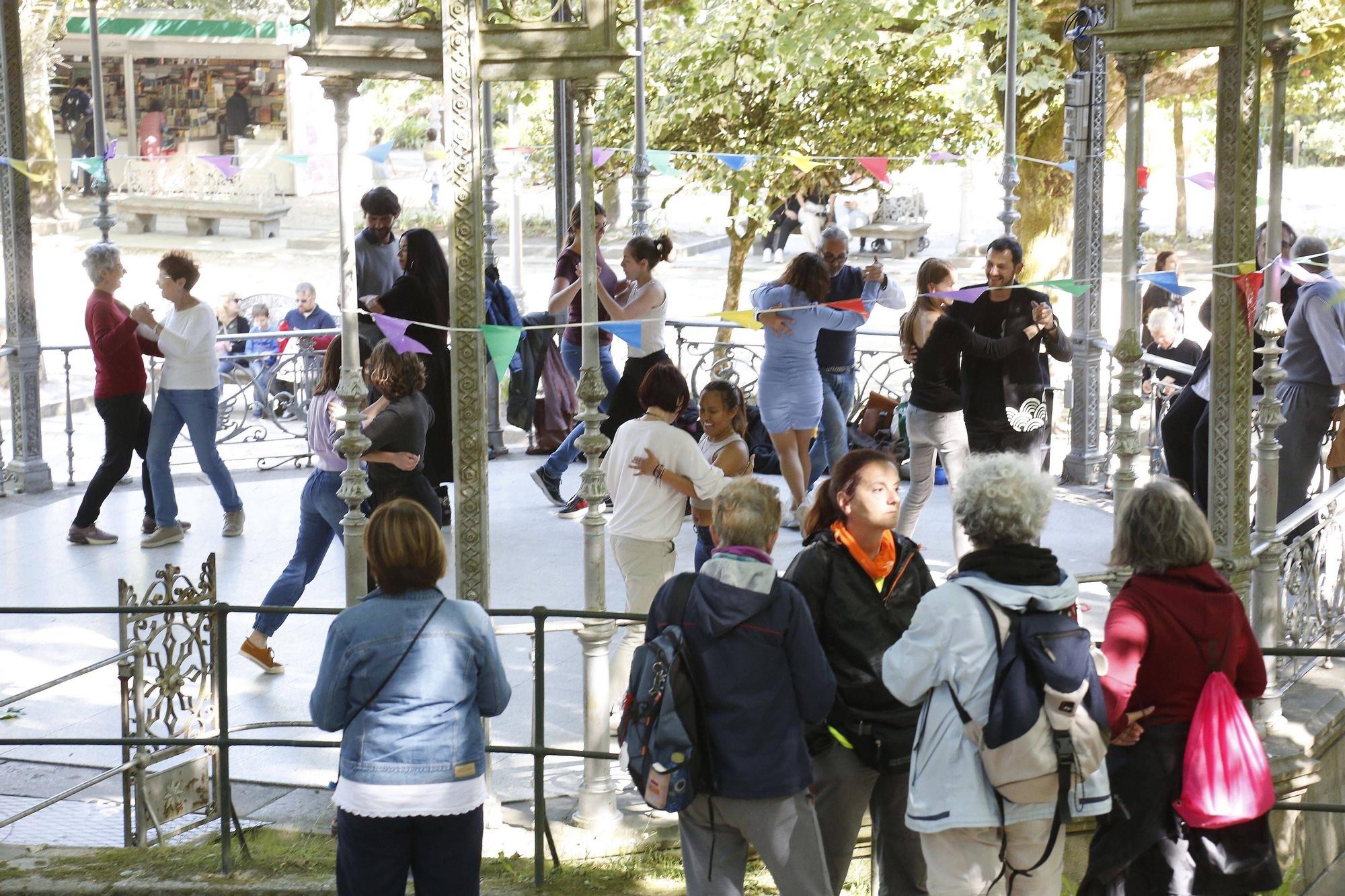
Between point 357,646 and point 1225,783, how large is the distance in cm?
225

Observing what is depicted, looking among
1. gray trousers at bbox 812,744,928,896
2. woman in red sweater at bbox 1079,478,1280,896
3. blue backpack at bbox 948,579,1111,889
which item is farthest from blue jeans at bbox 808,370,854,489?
blue backpack at bbox 948,579,1111,889

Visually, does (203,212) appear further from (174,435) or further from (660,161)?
(174,435)

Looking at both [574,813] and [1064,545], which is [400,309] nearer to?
[574,813]

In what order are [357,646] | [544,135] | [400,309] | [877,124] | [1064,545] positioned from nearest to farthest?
[357,646]
[400,309]
[1064,545]
[877,124]
[544,135]

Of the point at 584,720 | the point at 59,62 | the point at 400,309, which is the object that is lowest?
the point at 584,720

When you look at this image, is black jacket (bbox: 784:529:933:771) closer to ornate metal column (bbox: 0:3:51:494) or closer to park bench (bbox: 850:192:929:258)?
ornate metal column (bbox: 0:3:51:494)

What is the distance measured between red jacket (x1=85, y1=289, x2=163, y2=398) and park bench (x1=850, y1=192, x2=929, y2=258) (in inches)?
803

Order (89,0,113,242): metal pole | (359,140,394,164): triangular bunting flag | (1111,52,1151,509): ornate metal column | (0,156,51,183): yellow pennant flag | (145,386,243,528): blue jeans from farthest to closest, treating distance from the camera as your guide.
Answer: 1. (89,0,113,242): metal pole
2. (0,156,51,183): yellow pennant flag
3. (145,386,243,528): blue jeans
4. (359,140,394,164): triangular bunting flag
5. (1111,52,1151,509): ornate metal column

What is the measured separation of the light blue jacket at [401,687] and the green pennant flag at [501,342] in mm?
1223

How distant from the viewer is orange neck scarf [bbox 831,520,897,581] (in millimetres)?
4305

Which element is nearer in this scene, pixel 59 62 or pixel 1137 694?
pixel 1137 694

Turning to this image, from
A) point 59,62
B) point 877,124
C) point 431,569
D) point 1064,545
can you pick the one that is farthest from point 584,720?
point 59,62

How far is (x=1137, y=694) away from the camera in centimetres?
415

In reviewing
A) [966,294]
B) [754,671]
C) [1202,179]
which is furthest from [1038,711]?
[1202,179]
